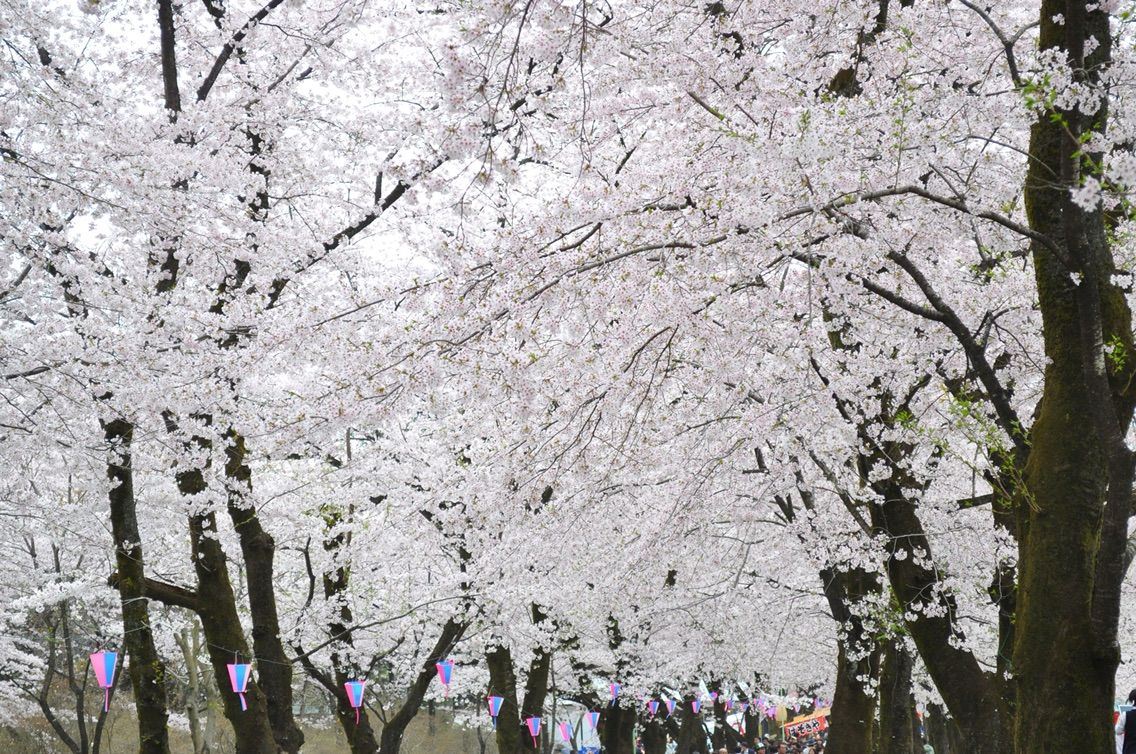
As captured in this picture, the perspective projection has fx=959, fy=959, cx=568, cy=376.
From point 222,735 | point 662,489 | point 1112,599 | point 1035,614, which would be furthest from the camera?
point 222,735

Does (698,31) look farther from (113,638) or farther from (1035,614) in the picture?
(113,638)

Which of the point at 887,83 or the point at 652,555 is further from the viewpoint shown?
the point at 652,555

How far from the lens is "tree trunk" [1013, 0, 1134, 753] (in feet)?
14.2

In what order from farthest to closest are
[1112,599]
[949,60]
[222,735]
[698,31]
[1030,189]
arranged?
[222,735]
[949,60]
[698,31]
[1030,189]
[1112,599]

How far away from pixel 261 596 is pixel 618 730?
48.0ft

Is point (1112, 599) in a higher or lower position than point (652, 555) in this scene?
lower

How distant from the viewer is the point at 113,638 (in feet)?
74.5

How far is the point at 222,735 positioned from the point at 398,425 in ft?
55.3

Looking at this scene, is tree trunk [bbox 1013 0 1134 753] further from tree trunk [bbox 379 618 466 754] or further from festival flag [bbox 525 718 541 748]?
festival flag [bbox 525 718 541 748]

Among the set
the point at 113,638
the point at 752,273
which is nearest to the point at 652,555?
the point at 752,273

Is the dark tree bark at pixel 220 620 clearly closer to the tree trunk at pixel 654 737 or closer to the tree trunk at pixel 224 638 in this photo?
the tree trunk at pixel 224 638

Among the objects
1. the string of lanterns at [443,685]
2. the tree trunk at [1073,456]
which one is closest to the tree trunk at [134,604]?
the string of lanterns at [443,685]

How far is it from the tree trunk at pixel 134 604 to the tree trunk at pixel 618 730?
15005 millimetres

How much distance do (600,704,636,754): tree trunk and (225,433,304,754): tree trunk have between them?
13.7 m
